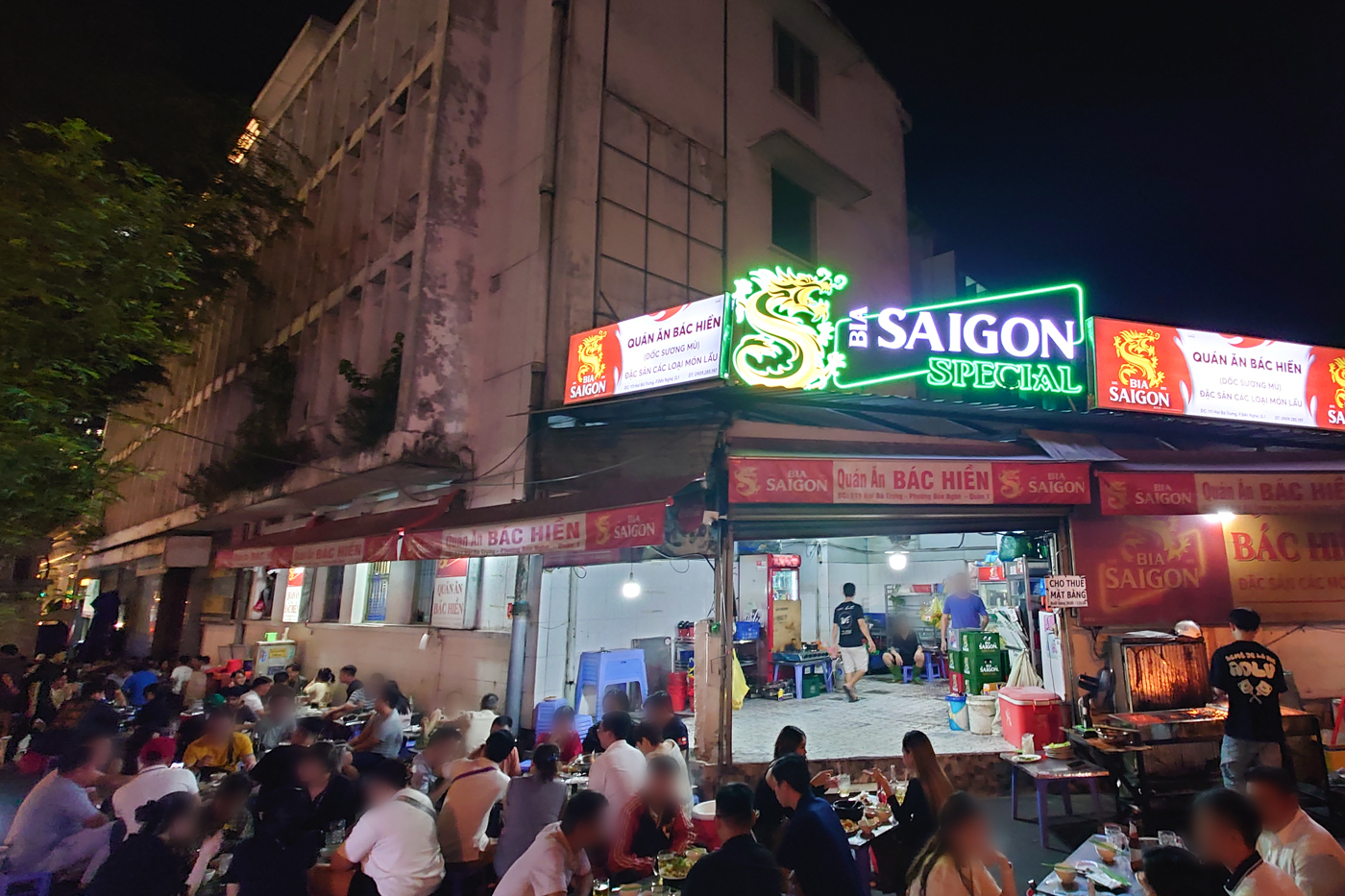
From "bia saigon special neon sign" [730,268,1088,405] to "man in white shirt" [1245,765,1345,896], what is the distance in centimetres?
650

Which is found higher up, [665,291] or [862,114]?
[862,114]

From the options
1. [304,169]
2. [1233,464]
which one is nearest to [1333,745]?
[1233,464]

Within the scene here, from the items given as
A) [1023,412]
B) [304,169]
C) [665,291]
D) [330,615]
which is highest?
[304,169]

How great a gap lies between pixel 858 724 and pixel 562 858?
785 cm

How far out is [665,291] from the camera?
12.5 m

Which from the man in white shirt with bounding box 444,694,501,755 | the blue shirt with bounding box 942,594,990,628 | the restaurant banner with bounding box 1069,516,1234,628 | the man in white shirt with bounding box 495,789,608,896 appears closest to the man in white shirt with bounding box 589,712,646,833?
the man in white shirt with bounding box 495,789,608,896

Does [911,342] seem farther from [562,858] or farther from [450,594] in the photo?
[450,594]

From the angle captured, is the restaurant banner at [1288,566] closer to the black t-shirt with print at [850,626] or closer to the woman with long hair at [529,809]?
the black t-shirt with print at [850,626]

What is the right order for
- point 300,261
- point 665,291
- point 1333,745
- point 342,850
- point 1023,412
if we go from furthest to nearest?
1. point 300,261
2. point 665,291
3. point 1023,412
4. point 1333,745
5. point 342,850

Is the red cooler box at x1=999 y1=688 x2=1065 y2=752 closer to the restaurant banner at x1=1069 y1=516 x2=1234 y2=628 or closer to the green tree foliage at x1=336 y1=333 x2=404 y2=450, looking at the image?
the restaurant banner at x1=1069 y1=516 x2=1234 y2=628

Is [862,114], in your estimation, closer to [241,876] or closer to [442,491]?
[442,491]

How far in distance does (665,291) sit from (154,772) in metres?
9.56

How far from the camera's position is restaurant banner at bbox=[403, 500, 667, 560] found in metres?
7.84

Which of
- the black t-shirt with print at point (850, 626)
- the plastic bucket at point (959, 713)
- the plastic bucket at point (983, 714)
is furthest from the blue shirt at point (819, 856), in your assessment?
the black t-shirt with print at point (850, 626)
